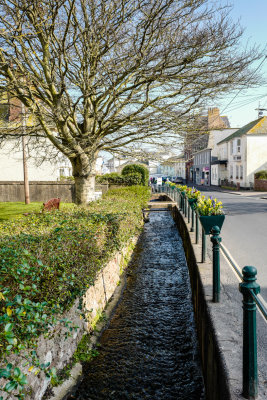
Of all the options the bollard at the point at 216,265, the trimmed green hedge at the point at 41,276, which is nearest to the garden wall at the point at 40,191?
the trimmed green hedge at the point at 41,276

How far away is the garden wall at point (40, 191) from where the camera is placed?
2119cm

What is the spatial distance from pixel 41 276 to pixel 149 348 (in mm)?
2293

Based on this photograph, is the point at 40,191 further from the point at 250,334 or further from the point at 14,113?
the point at 250,334

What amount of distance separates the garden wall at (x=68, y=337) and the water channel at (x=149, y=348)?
15.1 inches

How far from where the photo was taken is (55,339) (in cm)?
389

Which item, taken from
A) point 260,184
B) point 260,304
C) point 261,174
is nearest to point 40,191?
point 260,304

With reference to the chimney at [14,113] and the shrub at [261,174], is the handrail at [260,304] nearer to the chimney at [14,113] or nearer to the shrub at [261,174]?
the chimney at [14,113]

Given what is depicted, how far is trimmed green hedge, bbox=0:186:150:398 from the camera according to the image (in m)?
2.84

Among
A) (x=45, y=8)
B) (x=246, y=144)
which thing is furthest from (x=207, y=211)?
(x=246, y=144)

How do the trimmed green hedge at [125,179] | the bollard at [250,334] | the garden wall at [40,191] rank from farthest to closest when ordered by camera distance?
the trimmed green hedge at [125,179] → the garden wall at [40,191] → the bollard at [250,334]

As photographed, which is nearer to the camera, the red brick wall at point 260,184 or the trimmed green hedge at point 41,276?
the trimmed green hedge at point 41,276

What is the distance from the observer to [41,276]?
4.11m

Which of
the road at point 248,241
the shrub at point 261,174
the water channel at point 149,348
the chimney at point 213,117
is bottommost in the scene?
the water channel at point 149,348

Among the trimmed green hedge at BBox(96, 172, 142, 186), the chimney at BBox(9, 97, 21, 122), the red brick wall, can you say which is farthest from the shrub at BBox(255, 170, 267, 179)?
the chimney at BBox(9, 97, 21, 122)
